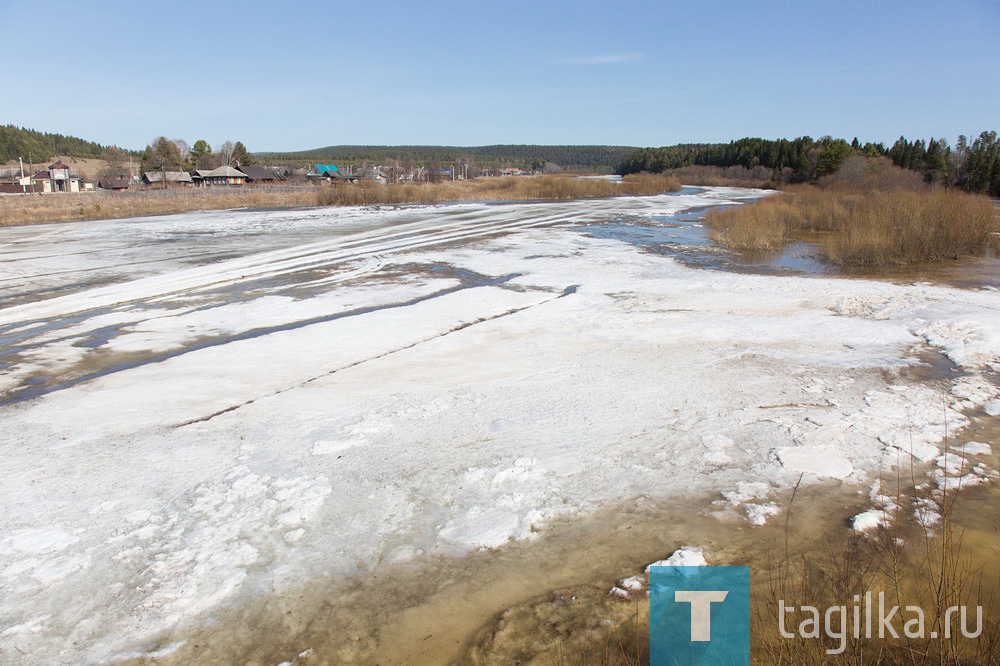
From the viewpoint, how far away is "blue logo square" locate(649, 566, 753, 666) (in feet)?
9.76

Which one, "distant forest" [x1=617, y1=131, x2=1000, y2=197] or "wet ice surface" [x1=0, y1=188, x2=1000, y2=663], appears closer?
"wet ice surface" [x1=0, y1=188, x2=1000, y2=663]

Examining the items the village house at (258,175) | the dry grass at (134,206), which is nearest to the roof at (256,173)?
the village house at (258,175)

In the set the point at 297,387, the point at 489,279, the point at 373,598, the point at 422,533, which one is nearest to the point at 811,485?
the point at 422,533

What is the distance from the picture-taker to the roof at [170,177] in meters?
88.6

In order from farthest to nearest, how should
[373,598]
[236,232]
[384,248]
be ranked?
[236,232], [384,248], [373,598]

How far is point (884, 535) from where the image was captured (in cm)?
385

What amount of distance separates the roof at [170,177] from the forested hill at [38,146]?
20935 millimetres

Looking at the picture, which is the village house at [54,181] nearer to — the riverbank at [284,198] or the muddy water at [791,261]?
the riverbank at [284,198]

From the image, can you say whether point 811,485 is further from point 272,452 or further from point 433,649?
point 272,452

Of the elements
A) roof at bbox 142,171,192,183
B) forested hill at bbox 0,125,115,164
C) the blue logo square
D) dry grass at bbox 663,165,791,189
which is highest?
forested hill at bbox 0,125,115,164

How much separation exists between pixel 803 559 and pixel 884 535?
2.16ft

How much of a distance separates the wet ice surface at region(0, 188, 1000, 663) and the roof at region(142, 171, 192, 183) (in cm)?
8840

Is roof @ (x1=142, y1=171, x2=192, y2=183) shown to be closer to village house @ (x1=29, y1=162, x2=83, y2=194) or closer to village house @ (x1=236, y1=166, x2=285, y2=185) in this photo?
village house @ (x1=236, y1=166, x2=285, y2=185)

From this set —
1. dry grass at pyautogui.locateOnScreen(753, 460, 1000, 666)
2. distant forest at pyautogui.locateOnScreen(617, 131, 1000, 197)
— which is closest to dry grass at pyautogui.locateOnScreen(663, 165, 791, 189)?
Answer: distant forest at pyautogui.locateOnScreen(617, 131, 1000, 197)
